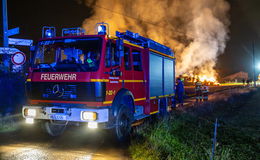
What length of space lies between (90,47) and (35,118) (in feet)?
6.91

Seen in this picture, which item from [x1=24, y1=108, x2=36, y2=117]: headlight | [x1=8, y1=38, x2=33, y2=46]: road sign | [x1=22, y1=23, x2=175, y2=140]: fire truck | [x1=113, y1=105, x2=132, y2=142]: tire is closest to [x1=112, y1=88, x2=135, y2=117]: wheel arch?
[x1=22, y1=23, x2=175, y2=140]: fire truck

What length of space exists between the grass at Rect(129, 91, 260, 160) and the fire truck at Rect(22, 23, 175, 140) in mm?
934

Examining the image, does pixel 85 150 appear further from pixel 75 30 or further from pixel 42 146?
pixel 75 30

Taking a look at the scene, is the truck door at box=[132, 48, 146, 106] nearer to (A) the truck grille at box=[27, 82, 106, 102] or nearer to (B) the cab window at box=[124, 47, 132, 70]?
(B) the cab window at box=[124, 47, 132, 70]

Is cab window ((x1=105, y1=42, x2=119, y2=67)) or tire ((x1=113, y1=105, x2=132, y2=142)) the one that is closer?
cab window ((x1=105, y1=42, x2=119, y2=67))

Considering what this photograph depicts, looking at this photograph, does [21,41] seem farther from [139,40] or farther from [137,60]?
[137,60]

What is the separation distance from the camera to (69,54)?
6.27 metres

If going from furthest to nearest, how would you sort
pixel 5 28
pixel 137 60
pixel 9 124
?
1. pixel 5 28
2. pixel 9 124
3. pixel 137 60

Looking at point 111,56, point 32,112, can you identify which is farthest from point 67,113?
point 111,56

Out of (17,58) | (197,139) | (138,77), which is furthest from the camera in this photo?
(17,58)

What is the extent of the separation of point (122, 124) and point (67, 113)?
60.4 inches

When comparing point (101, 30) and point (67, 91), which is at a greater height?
point (101, 30)

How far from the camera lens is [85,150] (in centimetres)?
557

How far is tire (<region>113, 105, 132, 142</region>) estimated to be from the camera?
6184 millimetres
